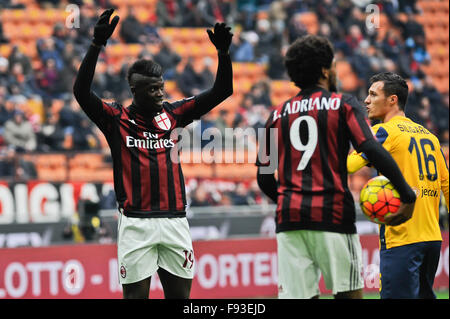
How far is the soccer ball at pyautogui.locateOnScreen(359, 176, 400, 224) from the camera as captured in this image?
4.56 meters

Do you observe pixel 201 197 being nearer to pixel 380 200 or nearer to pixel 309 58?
pixel 380 200

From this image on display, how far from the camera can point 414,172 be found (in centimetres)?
534

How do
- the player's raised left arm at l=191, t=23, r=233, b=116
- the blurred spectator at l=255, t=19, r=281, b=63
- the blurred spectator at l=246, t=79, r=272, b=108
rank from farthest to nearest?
the blurred spectator at l=255, t=19, r=281, b=63
the blurred spectator at l=246, t=79, r=272, b=108
the player's raised left arm at l=191, t=23, r=233, b=116

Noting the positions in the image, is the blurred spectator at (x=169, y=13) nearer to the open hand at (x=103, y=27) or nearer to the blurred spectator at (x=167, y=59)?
the blurred spectator at (x=167, y=59)

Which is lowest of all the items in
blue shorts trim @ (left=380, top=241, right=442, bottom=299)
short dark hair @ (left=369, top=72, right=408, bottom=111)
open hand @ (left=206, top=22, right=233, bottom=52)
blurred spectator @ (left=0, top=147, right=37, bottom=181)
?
blue shorts trim @ (left=380, top=241, right=442, bottom=299)

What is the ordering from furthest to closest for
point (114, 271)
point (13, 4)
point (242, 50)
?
point (242, 50)
point (13, 4)
point (114, 271)

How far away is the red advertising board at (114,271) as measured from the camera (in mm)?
10188

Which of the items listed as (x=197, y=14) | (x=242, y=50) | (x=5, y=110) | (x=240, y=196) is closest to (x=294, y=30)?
(x=242, y=50)

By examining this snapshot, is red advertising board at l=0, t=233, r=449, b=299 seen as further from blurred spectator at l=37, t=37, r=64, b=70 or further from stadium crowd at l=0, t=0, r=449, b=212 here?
blurred spectator at l=37, t=37, r=64, b=70

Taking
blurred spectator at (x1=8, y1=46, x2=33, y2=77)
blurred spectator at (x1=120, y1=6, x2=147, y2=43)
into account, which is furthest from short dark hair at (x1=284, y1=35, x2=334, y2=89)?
blurred spectator at (x1=120, y1=6, x2=147, y2=43)

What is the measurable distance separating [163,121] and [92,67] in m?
0.60

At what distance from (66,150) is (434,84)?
33.9 feet

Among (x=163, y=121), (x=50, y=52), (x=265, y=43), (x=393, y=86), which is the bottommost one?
(x=163, y=121)

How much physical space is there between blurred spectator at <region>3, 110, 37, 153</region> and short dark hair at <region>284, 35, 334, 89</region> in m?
9.42
